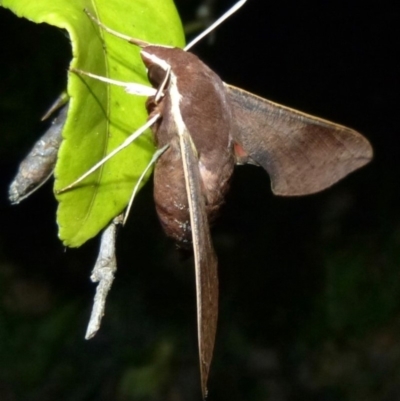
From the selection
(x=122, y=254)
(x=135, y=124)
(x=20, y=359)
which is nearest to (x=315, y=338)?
(x=122, y=254)

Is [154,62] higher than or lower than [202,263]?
higher

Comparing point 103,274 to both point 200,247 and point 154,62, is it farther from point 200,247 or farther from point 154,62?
point 154,62

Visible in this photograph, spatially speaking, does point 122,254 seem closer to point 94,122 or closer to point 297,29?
point 297,29

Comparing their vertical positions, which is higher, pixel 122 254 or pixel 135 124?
pixel 135 124

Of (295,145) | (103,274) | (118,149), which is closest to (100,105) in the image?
(118,149)

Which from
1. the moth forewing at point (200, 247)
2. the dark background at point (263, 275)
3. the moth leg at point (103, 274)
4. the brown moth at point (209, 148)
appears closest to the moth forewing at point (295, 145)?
the brown moth at point (209, 148)

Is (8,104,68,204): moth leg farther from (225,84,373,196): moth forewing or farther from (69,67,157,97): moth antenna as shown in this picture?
(225,84,373,196): moth forewing
